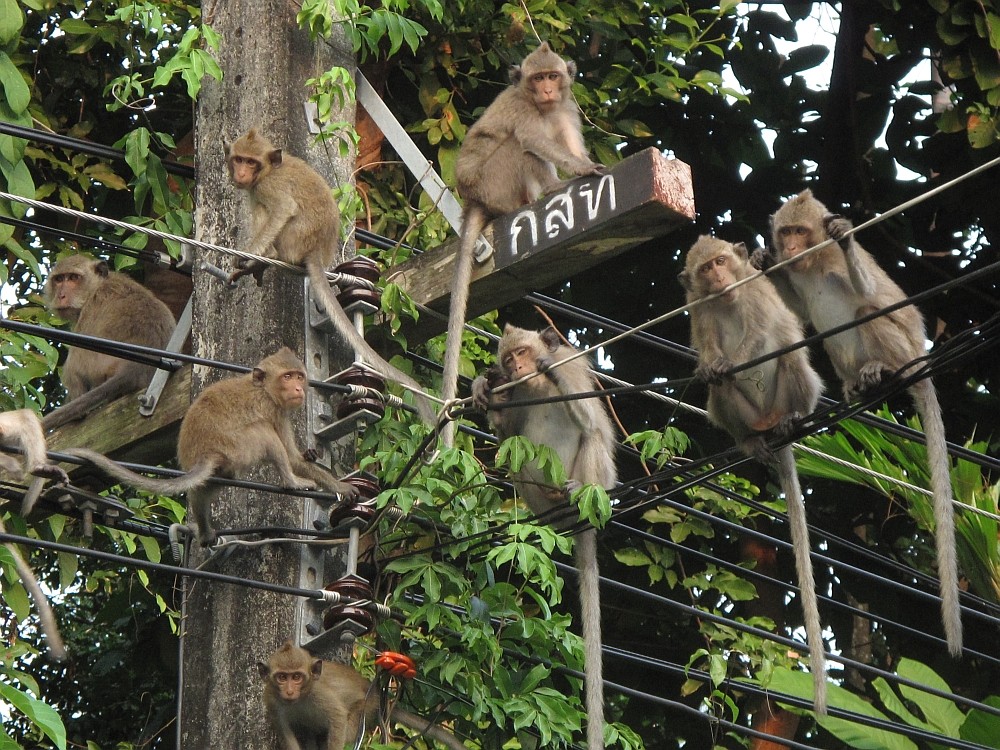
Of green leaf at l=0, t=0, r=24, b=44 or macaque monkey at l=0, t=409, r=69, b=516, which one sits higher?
green leaf at l=0, t=0, r=24, b=44

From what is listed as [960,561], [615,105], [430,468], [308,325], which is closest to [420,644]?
[430,468]

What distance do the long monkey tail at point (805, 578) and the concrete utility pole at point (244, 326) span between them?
1.91m

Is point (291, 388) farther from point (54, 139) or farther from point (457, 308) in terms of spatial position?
point (54, 139)

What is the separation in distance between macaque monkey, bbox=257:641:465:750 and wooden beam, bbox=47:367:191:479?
1.32 metres

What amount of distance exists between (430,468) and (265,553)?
82cm

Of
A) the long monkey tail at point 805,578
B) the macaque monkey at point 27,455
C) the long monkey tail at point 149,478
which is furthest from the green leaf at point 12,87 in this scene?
the long monkey tail at point 805,578

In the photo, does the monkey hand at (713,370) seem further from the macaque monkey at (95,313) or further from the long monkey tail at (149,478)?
the macaque monkey at (95,313)

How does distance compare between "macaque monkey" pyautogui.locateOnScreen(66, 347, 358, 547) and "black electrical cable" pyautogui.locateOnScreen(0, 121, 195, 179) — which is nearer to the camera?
"macaque monkey" pyautogui.locateOnScreen(66, 347, 358, 547)

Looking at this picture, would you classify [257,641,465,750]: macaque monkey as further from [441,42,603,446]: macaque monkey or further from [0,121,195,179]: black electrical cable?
[0,121,195,179]: black electrical cable

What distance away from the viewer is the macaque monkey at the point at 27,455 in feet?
17.7

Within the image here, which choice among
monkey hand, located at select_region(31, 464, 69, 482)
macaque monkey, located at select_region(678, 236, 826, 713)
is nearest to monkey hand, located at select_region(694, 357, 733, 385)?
macaque monkey, located at select_region(678, 236, 826, 713)

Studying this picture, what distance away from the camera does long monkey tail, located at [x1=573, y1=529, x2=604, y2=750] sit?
5891 mm

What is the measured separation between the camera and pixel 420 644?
250 inches

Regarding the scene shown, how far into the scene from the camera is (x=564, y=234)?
582cm
